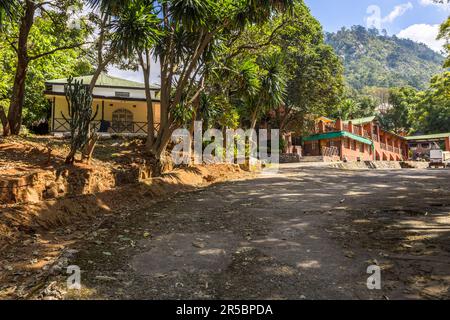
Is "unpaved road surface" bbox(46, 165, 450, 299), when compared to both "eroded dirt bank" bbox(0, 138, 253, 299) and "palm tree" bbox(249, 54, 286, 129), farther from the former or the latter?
"palm tree" bbox(249, 54, 286, 129)

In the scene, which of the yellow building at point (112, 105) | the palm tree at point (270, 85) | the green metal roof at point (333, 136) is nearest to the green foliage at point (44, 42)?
the yellow building at point (112, 105)

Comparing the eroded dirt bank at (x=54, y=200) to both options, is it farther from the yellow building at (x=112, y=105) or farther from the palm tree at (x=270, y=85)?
the yellow building at (x=112, y=105)

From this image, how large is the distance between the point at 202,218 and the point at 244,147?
12794mm

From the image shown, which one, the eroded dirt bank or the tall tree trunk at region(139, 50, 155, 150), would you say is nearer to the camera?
the eroded dirt bank

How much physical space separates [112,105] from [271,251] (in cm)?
2372

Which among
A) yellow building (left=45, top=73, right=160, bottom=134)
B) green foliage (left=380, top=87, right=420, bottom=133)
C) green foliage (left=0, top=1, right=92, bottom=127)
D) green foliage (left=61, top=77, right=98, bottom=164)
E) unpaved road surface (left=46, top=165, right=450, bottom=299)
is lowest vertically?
unpaved road surface (left=46, top=165, right=450, bottom=299)

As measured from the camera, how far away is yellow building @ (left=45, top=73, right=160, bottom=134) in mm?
23688

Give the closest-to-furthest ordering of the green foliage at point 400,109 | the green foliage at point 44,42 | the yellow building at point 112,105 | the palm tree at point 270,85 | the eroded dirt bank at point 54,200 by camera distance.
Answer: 1. the eroded dirt bank at point 54,200
2. the green foliage at point 44,42
3. the palm tree at point 270,85
4. the yellow building at point 112,105
5. the green foliage at point 400,109

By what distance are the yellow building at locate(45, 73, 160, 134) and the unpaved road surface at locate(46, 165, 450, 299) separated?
1709cm

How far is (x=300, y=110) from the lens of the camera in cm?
3281

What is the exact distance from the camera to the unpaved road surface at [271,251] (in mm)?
4039

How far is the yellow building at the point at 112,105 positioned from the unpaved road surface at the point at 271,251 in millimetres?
17091

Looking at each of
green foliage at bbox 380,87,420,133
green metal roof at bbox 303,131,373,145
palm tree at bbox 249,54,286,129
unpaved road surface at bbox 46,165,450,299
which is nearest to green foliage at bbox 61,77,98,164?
unpaved road surface at bbox 46,165,450,299
